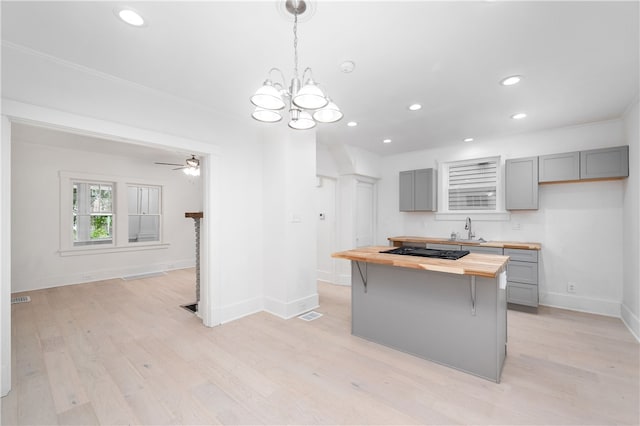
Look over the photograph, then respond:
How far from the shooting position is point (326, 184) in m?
5.72

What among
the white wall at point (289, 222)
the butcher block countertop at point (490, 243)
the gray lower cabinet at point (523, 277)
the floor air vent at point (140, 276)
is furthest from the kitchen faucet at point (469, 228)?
the floor air vent at point (140, 276)

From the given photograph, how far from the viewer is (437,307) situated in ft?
8.15

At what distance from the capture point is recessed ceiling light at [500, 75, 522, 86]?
8.39ft

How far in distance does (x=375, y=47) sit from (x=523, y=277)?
3.70 meters

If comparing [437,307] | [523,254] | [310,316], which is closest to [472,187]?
[523,254]

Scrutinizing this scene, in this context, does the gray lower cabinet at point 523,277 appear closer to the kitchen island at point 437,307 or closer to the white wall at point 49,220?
the kitchen island at point 437,307

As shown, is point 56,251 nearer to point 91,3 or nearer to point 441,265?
point 91,3

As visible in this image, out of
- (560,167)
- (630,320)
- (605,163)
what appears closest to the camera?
(630,320)

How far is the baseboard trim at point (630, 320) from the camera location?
3.06 metres

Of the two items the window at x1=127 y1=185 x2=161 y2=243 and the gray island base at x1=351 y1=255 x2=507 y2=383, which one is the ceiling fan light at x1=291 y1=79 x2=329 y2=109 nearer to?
the gray island base at x1=351 y1=255 x2=507 y2=383

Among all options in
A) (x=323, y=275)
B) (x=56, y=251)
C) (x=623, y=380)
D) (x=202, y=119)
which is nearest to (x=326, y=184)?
(x=323, y=275)

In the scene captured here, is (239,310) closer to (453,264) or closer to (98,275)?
(453,264)

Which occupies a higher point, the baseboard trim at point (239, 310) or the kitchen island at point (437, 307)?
the kitchen island at point (437, 307)

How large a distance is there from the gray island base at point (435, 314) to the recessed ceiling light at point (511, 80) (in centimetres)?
175
